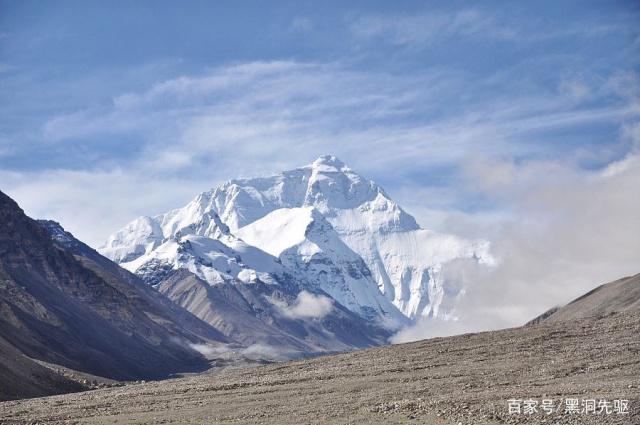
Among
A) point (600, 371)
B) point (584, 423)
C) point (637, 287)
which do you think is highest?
point (637, 287)

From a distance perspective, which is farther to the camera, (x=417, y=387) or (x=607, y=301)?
(x=607, y=301)

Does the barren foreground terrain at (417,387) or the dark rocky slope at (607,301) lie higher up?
the dark rocky slope at (607,301)

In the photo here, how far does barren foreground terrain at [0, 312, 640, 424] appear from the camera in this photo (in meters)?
63.0

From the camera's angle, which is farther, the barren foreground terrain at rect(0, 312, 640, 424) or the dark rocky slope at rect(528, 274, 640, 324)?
the dark rocky slope at rect(528, 274, 640, 324)

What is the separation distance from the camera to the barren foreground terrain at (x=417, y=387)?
207ft

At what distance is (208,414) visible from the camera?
7169 centimetres

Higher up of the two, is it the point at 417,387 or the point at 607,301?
the point at 607,301

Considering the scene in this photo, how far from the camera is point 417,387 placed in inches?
3017

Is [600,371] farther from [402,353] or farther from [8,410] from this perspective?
[8,410]

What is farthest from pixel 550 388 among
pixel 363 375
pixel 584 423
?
pixel 363 375

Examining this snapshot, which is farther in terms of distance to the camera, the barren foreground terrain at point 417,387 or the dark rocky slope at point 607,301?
the dark rocky slope at point 607,301

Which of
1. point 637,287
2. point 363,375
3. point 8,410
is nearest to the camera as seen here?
point 8,410

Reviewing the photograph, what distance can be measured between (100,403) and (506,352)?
40.6 metres

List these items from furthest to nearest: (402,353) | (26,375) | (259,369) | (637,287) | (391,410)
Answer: (637,287) < (26,375) < (259,369) < (402,353) < (391,410)
